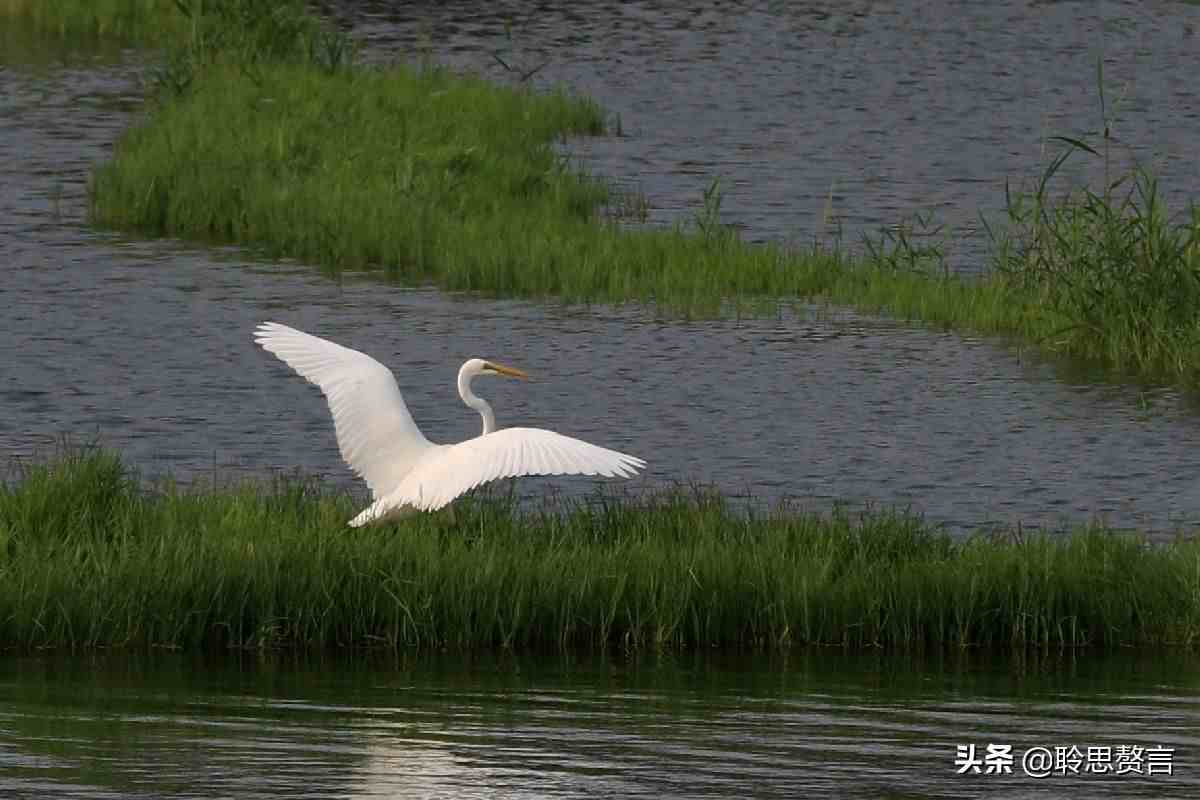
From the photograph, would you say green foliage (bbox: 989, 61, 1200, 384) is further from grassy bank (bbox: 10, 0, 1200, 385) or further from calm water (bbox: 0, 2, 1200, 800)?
calm water (bbox: 0, 2, 1200, 800)

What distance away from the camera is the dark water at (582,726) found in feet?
26.4

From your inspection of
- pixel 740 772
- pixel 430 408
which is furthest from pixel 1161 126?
pixel 740 772

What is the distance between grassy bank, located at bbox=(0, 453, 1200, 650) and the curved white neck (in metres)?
0.43

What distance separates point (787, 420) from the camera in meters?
15.6

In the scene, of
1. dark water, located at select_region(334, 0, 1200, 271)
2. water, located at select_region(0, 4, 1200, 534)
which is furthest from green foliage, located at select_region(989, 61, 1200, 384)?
dark water, located at select_region(334, 0, 1200, 271)

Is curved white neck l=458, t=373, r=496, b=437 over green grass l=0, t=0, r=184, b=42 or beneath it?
beneath

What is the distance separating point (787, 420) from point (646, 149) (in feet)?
34.4

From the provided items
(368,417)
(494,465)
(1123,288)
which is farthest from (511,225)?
(494,465)

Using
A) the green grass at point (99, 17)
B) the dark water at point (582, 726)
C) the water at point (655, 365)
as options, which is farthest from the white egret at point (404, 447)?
the green grass at point (99, 17)

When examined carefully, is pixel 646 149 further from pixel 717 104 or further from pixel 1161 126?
pixel 1161 126

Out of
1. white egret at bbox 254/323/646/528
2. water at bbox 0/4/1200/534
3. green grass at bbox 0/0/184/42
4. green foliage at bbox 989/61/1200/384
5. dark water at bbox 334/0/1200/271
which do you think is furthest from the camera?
green grass at bbox 0/0/184/42

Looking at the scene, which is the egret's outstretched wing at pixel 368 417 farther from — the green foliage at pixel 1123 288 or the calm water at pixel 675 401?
the green foliage at pixel 1123 288

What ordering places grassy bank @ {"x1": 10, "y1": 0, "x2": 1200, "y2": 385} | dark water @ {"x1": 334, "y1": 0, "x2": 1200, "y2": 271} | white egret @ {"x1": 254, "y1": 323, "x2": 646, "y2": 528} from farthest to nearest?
1. dark water @ {"x1": 334, "y1": 0, "x2": 1200, "y2": 271}
2. grassy bank @ {"x1": 10, "y1": 0, "x2": 1200, "y2": 385}
3. white egret @ {"x1": 254, "y1": 323, "x2": 646, "y2": 528}

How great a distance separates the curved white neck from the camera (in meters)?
11.6
